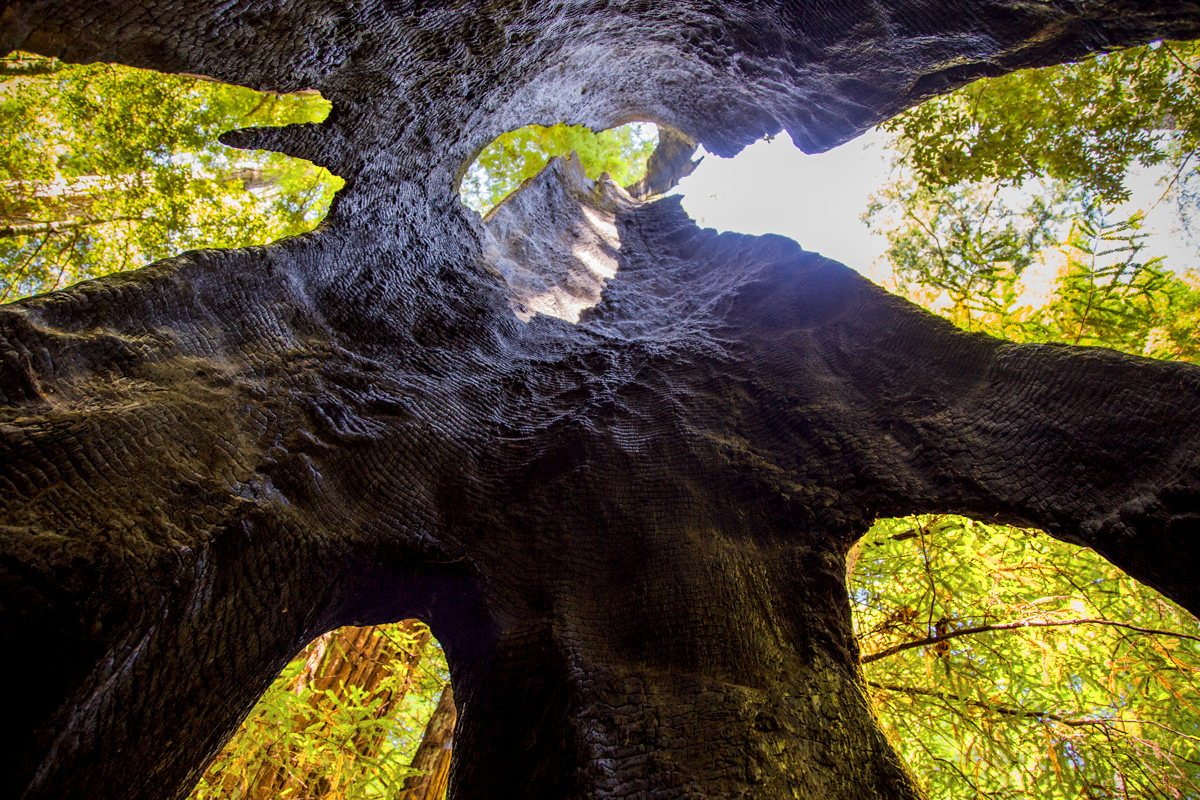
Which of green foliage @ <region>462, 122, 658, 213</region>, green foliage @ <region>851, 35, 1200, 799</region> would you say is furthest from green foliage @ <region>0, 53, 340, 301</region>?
green foliage @ <region>851, 35, 1200, 799</region>

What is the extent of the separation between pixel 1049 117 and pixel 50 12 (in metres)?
6.37

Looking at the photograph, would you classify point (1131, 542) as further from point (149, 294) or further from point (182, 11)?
point (182, 11)

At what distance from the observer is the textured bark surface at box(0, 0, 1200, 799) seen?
1.52 metres

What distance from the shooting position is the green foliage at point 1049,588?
325 cm

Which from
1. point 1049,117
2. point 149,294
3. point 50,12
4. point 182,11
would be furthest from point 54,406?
point 1049,117

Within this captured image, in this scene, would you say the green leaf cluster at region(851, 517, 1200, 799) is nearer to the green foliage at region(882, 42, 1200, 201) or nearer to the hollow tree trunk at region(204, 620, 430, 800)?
the green foliage at region(882, 42, 1200, 201)

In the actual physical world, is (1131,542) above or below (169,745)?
above

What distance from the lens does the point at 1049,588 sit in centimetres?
378

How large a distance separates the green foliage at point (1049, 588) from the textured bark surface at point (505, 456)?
1693 millimetres

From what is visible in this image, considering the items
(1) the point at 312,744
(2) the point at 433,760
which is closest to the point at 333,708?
(1) the point at 312,744

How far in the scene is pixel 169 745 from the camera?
4.91 ft

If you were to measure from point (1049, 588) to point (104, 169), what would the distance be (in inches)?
422

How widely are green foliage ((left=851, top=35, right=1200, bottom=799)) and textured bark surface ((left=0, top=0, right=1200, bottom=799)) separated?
66.7 inches

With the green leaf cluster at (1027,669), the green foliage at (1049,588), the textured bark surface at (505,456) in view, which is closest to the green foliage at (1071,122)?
the green foliage at (1049,588)
